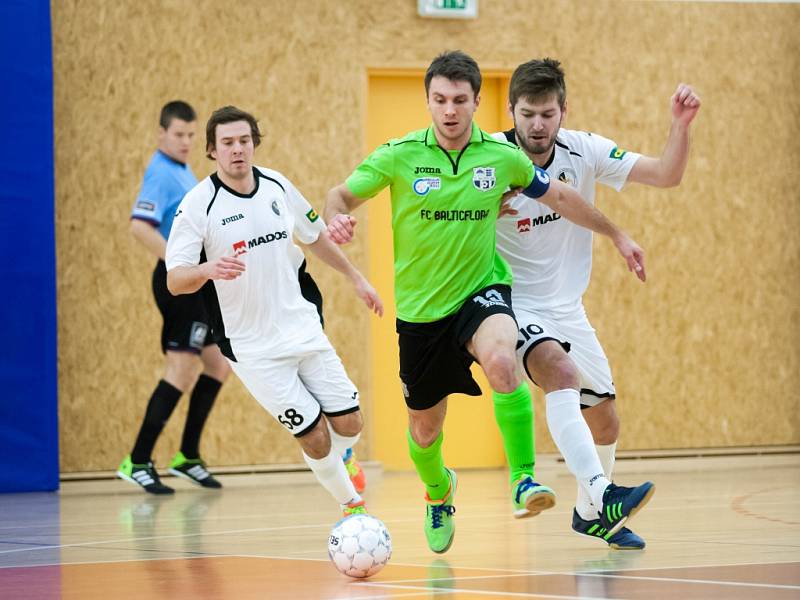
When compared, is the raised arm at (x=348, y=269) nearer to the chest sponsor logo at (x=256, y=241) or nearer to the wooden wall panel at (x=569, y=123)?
the chest sponsor logo at (x=256, y=241)

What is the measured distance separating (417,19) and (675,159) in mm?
5388

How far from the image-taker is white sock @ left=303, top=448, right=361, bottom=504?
21.2ft

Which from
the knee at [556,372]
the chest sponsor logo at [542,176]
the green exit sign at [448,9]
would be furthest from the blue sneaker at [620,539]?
the green exit sign at [448,9]

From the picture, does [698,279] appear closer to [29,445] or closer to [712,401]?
[712,401]

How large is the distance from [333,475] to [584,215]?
5.70 feet

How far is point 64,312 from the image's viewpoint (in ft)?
34.0

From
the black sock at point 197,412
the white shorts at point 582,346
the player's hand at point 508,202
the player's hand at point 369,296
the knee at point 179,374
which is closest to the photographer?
the player's hand at point 508,202

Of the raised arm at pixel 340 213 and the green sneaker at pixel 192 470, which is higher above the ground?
the raised arm at pixel 340 213

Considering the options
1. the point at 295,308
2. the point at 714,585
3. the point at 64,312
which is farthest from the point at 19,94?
Answer: the point at 714,585

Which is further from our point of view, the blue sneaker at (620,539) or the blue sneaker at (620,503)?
the blue sneaker at (620,539)

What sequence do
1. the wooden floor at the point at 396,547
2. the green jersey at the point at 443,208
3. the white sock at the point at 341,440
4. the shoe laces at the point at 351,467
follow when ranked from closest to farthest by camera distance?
the wooden floor at the point at 396,547, the green jersey at the point at 443,208, the white sock at the point at 341,440, the shoe laces at the point at 351,467

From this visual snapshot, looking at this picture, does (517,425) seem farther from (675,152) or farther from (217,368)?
(217,368)

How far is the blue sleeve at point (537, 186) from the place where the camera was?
18.8 ft

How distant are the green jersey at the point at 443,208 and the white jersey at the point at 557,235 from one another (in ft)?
1.39
